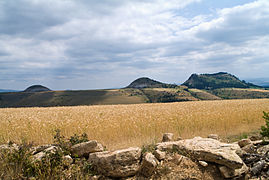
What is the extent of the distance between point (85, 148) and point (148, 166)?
7.07 feet

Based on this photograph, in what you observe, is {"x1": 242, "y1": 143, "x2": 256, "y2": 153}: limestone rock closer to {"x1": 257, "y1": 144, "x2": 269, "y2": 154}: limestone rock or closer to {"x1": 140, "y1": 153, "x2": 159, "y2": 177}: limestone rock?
{"x1": 257, "y1": 144, "x2": 269, "y2": 154}: limestone rock

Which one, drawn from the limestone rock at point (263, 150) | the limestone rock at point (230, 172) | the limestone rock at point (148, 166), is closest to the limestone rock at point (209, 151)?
the limestone rock at point (230, 172)

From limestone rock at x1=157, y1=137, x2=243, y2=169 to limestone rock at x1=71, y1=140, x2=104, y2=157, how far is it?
2.13 m

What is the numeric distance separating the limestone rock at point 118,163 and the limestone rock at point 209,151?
126cm

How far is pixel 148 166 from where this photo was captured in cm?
536

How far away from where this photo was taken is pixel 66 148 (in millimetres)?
6086

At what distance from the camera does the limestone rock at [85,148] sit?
19.8 feet

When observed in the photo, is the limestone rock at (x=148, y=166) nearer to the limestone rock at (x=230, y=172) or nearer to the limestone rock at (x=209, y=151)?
the limestone rock at (x=209, y=151)

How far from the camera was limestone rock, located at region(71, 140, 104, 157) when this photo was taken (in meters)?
6.03

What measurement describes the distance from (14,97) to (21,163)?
134m

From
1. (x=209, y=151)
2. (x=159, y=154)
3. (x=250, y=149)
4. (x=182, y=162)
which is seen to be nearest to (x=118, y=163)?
(x=159, y=154)

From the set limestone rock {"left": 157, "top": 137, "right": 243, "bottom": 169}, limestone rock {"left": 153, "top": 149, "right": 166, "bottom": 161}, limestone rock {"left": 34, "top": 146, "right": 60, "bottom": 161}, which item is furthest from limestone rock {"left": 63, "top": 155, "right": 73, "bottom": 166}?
limestone rock {"left": 157, "top": 137, "right": 243, "bottom": 169}

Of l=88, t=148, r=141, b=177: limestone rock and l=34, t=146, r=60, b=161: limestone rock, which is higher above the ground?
l=34, t=146, r=60, b=161: limestone rock

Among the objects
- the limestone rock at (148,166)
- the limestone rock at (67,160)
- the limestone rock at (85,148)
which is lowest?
the limestone rock at (148,166)
